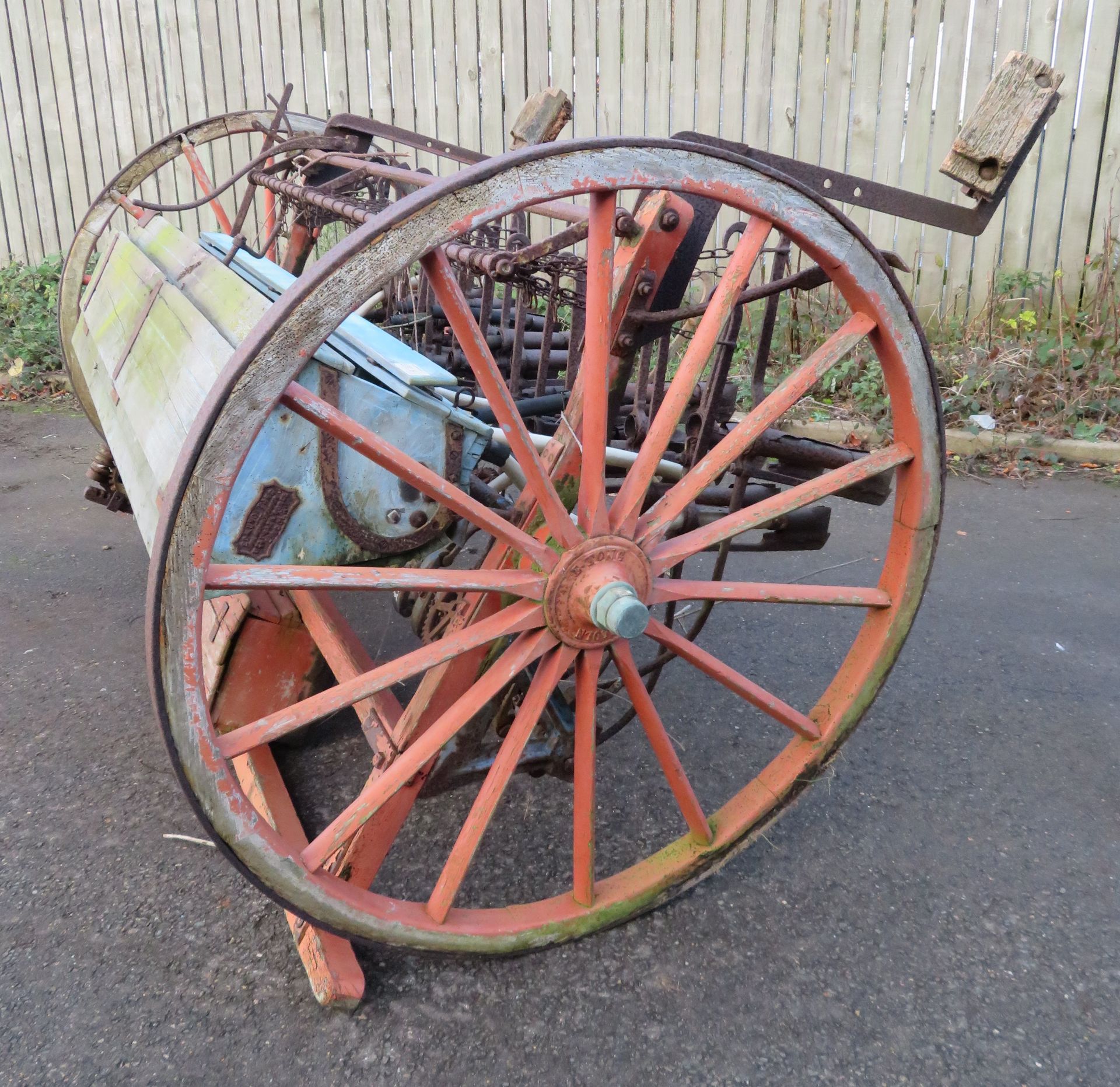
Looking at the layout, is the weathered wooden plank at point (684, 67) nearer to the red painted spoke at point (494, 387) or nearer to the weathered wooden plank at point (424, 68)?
the weathered wooden plank at point (424, 68)

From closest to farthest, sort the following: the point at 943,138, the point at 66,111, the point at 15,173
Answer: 1. the point at 943,138
2. the point at 66,111
3. the point at 15,173

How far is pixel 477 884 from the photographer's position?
1.98 metres

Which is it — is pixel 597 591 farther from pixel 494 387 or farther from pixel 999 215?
pixel 999 215

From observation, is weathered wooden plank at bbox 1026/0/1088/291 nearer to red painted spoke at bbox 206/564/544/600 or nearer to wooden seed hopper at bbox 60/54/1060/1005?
wooden seed hopper at bbox 60/54/1060/1005

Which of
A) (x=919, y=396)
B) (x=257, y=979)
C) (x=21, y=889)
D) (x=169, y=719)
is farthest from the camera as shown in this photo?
(x=21, y=889)

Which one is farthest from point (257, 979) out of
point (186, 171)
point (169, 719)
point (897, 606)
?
point (186, 171)

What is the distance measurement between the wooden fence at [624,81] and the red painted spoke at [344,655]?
14.7 feet

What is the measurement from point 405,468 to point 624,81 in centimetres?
501

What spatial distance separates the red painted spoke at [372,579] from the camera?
1278 millimetres

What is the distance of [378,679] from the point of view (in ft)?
4.58

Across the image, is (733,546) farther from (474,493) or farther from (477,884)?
(477,884)

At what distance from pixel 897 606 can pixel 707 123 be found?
4545mm

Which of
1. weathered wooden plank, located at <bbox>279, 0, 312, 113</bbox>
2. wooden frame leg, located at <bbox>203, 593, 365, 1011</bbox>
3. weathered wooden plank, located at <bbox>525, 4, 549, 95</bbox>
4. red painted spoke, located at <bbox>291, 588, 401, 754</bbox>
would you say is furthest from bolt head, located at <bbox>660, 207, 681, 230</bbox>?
weathered wooden plank, located at <bbox>279, 0, 312, 113</bbox>

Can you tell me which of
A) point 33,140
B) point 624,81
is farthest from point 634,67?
point 33,140
